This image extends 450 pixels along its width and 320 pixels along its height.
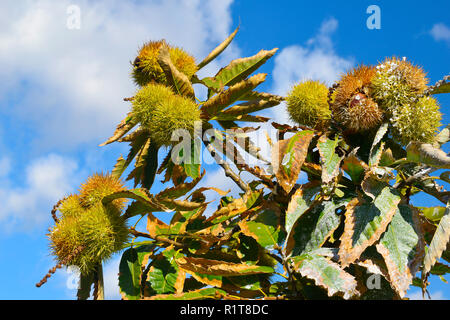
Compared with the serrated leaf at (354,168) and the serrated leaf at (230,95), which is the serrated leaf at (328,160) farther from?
the serrated leaf at (230,95)

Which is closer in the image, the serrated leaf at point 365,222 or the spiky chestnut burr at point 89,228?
the serrated leaf at point 365,222

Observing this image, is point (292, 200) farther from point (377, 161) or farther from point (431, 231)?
point (431, 231)

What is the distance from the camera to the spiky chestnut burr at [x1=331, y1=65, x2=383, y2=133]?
1787 mm

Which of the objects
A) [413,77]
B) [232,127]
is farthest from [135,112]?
[413,77]

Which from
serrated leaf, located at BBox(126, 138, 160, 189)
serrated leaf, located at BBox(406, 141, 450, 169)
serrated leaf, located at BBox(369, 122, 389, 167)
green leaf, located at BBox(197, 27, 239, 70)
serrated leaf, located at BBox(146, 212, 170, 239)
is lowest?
serrated leaf, located at BBox(146, 212, 170, 239)

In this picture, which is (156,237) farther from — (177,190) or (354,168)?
(354,168)

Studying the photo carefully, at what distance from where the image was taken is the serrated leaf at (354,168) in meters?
1.75

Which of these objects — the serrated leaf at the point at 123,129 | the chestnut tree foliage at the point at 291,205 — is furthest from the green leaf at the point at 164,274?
the serrated leaf at the point at 123,129

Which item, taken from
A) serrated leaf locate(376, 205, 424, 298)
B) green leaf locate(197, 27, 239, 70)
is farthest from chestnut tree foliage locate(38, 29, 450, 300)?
green leaf locate(197, 27, 239, 70)

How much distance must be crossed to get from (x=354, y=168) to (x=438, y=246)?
46 centimetres

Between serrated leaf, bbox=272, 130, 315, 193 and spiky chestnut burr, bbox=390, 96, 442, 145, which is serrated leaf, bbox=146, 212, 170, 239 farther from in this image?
spiky chestnut burr, bbox=390, 96, 442, 145

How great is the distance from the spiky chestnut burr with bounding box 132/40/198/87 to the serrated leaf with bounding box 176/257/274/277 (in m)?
0.95

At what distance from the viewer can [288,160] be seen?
171 cm

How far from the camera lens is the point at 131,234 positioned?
1942mm
